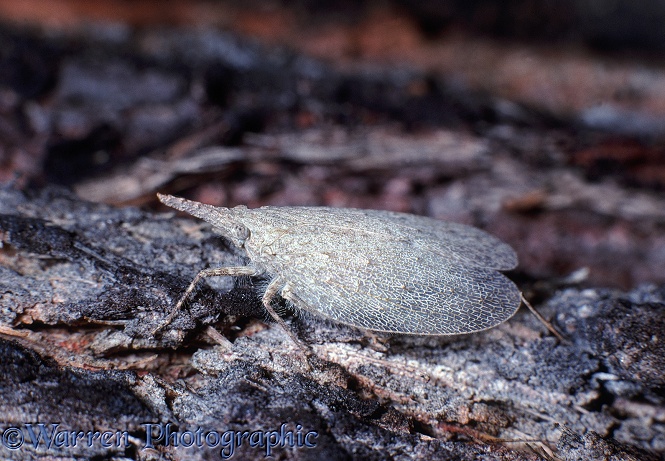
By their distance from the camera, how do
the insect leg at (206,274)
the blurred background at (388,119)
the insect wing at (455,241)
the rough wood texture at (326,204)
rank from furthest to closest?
the blurred background at (388,119) < the insect wing at (455,241) < the insect leg at (206,274) < the rough wood texture at (326,204)

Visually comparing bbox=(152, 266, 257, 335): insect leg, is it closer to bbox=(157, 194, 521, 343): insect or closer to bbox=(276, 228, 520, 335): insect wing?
bbox=(157, 194, 521, 343): insect

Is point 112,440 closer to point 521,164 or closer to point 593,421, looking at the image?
point 593,421

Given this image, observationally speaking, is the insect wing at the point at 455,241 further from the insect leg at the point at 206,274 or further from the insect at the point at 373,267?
the insect leg at the point at 206,274

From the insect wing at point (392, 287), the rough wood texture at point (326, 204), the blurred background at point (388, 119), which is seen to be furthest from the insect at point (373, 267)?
the blurred background at point (388, 119)

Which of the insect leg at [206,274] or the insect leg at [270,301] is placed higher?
the insect leg at [206,274]

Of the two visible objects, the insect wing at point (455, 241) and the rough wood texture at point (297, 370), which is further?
→ the insect wing at point (455, 241)

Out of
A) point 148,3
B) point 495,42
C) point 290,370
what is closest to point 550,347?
point 290,370

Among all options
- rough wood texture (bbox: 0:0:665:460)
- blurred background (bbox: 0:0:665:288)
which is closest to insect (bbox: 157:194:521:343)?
rough wood texture (bbox: 0:0:665:460)

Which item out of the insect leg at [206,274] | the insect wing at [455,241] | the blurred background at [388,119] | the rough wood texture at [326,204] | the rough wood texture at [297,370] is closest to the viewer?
the rough wood texture at [297,370]
